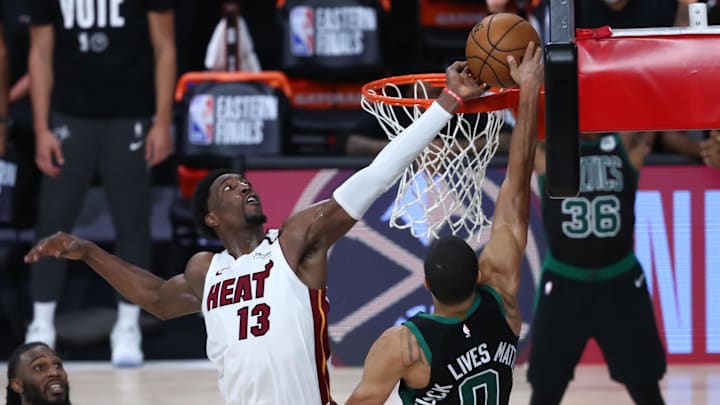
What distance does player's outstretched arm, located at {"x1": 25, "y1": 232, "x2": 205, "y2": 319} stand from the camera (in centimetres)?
515

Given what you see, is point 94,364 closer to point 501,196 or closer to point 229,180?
point 229,180

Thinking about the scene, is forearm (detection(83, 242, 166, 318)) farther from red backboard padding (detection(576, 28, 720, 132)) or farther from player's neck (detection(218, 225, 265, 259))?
red backboard padding (detection(576, 28, 720, 132))

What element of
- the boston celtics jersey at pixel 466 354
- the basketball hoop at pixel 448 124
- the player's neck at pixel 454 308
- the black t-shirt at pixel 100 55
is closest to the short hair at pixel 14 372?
the basketball hoop at pixel 448 124

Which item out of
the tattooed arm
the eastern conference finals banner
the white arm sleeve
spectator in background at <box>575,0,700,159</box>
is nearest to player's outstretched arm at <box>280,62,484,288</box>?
the white arm sleeve

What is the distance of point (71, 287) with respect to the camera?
9.55 meters

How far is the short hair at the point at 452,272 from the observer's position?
177 inches

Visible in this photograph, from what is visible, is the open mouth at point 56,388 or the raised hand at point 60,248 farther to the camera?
the open mouth at point 56,388

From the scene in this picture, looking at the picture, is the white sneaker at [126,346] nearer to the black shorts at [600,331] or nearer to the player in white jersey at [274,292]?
the black shorts at [600,331]

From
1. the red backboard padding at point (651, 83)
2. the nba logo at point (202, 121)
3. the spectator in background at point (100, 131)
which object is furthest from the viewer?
the nba logo at point (202, 121)

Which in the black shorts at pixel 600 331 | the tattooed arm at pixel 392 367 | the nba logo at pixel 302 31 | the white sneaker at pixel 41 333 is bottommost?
the white sneaker at pixel 41 333

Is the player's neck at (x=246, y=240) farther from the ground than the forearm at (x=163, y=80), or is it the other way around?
the forearm at (x=163, y=80)

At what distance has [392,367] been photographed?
4.54m

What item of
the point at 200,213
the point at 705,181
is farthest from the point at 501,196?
the point at 705,181

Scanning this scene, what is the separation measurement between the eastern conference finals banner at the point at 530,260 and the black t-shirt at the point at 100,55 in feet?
2.83
